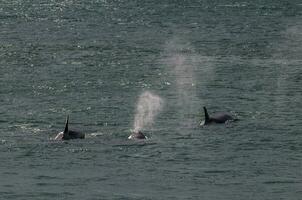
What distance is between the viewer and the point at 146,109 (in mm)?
97438

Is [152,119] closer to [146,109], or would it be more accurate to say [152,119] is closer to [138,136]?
[146,109]

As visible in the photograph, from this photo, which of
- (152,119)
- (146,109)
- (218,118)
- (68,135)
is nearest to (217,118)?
(218,118)

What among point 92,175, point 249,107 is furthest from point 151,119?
point 92,175

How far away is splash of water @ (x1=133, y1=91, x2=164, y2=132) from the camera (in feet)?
293

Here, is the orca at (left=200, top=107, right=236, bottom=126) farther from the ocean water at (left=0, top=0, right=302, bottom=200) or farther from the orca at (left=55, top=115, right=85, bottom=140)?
the orca at (left=55, top=115, right=85, bottom=140)

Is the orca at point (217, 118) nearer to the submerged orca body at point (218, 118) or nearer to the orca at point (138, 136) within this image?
the submerged orca body at point (218, 118)

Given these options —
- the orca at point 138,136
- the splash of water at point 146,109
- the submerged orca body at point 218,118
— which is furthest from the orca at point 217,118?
the orca at point 138,136

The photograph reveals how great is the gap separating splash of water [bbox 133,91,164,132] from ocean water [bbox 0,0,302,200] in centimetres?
58

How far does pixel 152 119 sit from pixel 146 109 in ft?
16.7

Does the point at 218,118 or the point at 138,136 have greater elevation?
the point at 138,136

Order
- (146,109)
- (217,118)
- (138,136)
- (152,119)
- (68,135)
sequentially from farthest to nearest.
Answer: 1. (146,109)
2. (152,119)
3. (217,118)
4. (138,136)
5. (68,135)

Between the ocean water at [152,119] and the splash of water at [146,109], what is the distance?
1.92 ft

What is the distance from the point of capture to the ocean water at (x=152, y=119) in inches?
2709

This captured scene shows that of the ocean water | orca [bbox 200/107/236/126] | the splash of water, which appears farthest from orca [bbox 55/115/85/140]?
orca [bbox 200/107/236/126]
